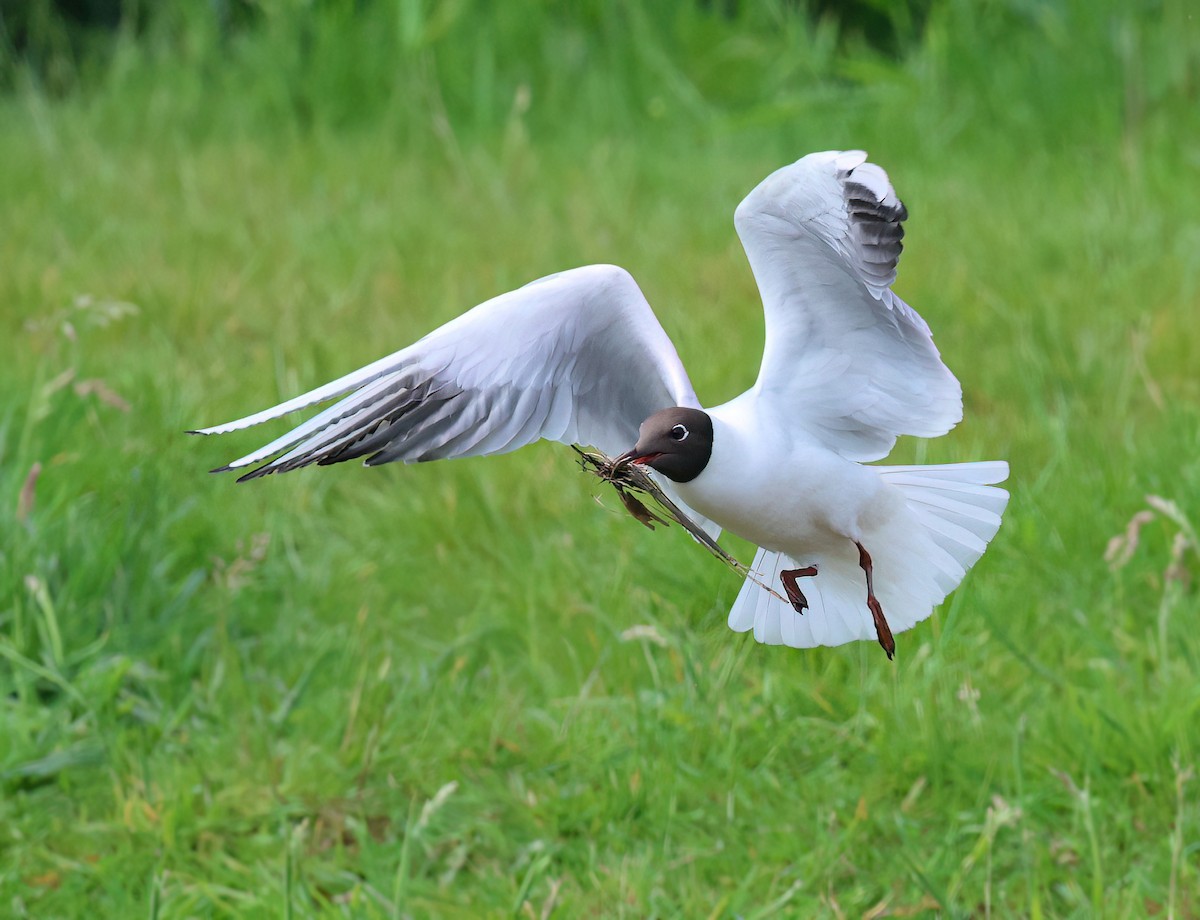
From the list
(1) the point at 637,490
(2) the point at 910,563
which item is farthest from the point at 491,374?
(2) the point at 910,563

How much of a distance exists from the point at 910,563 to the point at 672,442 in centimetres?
62

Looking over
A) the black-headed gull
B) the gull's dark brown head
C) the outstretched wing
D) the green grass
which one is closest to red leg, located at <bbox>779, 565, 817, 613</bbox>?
the black-headed gull

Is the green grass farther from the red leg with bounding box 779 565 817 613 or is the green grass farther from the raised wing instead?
the raised wing

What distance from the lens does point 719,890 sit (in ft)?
10.2

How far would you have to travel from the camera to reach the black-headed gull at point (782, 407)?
2129 millimetres

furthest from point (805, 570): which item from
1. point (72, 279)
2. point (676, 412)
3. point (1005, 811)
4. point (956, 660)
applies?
point (72, 279)

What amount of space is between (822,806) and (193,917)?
1172 mm

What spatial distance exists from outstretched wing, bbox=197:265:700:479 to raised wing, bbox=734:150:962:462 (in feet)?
0.59

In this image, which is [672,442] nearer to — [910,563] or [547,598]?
[910,563]

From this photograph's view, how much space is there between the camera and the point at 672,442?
2.00 meters

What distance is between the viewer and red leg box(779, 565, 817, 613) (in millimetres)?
2381

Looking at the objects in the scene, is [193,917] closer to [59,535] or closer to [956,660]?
[59,535]

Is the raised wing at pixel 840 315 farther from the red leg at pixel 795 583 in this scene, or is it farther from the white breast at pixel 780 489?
the red leg at pixel 795 583

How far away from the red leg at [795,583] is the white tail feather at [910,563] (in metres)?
0.04
